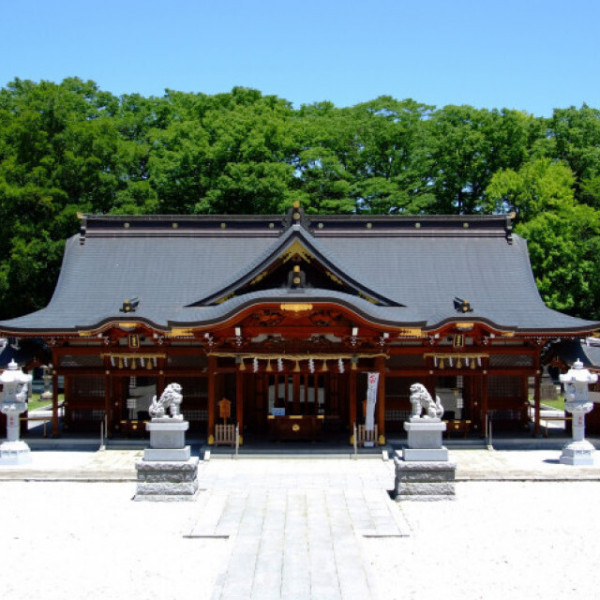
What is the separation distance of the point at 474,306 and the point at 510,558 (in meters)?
12.0

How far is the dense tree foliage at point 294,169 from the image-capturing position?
33.8 metres

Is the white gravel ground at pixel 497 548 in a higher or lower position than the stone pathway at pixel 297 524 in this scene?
lower

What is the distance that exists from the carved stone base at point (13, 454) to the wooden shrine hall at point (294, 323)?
312 centimetres

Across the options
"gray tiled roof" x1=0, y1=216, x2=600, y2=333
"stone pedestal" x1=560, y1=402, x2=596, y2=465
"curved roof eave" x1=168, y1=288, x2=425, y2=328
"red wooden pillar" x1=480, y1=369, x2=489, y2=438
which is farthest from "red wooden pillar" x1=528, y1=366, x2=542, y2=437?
"curved roof eave" x1=168, y1=288, x2=425, y2=328

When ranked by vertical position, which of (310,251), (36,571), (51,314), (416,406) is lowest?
(36,571)

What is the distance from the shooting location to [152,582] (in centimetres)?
1047

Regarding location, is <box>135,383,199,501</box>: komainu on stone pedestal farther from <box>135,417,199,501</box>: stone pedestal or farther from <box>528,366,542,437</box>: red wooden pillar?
<box>528,366,542,437</box>: red wooden pillar

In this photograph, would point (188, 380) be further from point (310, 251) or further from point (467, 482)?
point (467, 482)

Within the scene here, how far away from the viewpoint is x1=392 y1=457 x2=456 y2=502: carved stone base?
15.2m

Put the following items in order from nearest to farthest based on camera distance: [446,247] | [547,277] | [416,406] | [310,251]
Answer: [416,406], [310,251], [446,247], [547,277]

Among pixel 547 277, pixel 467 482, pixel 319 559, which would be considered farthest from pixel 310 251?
pixel 547 277

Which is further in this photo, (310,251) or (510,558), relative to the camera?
(310,251)

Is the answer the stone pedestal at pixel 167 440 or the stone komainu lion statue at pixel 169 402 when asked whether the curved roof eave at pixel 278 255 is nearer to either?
the stone komainu lion statue at pixel 169 402

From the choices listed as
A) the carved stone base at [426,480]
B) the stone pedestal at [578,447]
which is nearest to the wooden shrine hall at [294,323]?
the stone pedestal at [578,447]
